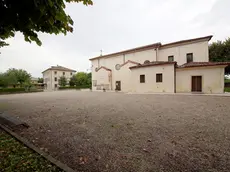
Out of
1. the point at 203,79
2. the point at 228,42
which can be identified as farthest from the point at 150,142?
the point at 228,42

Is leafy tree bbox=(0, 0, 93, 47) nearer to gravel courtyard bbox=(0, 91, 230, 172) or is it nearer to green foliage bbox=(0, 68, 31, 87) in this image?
gravel courtyard bbox=(0, 91, 230, 172)

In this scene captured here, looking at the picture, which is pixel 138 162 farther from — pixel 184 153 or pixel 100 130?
pixel 100 130

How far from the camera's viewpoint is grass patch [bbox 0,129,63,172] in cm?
174

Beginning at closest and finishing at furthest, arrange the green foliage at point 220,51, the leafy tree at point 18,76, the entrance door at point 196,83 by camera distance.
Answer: the entrance door at point 196,83 → the green foliage at point 220,51 → the leafy tree at point 18,76

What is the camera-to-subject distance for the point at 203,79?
12.8 metres

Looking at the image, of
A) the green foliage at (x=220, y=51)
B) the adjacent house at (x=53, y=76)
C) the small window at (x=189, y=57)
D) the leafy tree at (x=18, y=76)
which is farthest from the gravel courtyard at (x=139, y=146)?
the adjacent house at (x=53, y=76)

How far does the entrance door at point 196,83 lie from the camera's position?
43.3ft

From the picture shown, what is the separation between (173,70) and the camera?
13.9 meters

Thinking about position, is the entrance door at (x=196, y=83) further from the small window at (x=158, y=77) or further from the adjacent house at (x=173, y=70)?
the small window at (x=158, y=77)

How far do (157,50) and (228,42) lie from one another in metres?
13.5

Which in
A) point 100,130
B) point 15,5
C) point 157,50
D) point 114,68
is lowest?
point 100,130

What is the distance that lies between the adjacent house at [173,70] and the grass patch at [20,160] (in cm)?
1497

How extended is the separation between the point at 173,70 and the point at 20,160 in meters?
15.7

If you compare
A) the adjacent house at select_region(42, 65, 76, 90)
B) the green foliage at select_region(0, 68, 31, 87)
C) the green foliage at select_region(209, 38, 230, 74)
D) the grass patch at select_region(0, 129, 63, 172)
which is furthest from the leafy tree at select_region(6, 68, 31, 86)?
the green foliage at select_region(209, 38, 230, 74)
